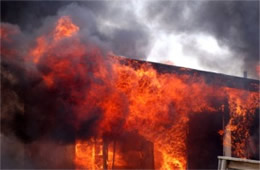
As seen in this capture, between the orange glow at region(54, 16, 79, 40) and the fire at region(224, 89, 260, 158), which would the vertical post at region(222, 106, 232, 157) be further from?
the orange glow at region(54, 16, 79, 40)

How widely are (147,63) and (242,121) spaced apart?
20.8 ft

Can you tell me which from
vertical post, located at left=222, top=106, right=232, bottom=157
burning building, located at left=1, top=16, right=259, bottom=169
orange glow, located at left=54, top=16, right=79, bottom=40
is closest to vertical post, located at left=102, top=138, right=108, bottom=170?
burning building, located at left=1, top=16, right=259, bottom=169

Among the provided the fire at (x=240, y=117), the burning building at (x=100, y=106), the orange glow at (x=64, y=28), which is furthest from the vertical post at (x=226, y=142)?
the orange glow at (x=64, y=28)

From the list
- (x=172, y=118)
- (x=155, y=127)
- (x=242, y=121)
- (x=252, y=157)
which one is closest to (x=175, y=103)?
(x=172, y=118)

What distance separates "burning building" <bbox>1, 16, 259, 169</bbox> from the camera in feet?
32.3

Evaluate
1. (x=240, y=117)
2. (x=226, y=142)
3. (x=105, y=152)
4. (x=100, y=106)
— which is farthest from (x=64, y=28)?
(x=240, y=117)

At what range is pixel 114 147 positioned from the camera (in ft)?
37.3

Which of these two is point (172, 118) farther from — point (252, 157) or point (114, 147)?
point (252, 157)

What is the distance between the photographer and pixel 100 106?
10602mm

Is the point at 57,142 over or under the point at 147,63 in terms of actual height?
under

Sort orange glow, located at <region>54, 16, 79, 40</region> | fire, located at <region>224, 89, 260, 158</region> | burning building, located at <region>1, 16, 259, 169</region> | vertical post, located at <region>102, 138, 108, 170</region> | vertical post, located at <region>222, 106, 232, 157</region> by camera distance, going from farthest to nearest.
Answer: fire, located at <region>224, 89, 260, 158</region> < vertical post, located at <region>222, 106, 232, 157</region> < vertical post, located at <region>102, 138, 108, 170</region> < orange glow, located at <region>54, 16, 79, 40</region> < burning building, located at <region>1, 16, 259, 169</region>

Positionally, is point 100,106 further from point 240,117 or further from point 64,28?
point 240,117

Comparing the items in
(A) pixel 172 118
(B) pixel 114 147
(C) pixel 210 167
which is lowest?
(C) pixel 210 167

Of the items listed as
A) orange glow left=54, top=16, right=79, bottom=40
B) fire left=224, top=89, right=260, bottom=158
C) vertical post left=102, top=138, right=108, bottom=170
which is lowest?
vertical post left=102, top=138, right=108, bottom=170
